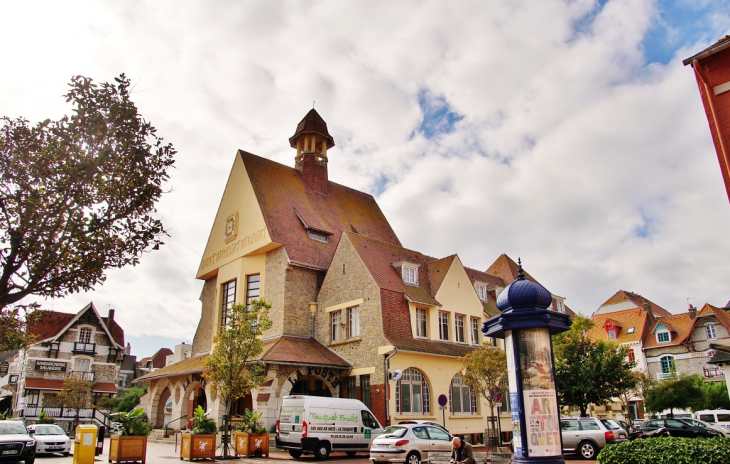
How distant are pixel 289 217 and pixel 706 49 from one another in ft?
72.3

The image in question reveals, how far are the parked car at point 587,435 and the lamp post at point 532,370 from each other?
10.5 m

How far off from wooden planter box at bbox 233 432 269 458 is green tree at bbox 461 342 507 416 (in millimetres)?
8767

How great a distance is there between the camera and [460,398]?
26.9 meters

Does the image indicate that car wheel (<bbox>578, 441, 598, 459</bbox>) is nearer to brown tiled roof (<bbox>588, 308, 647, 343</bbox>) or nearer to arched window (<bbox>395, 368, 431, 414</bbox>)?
arched window (<bbox>395, 368, 431, 414</bbox>)

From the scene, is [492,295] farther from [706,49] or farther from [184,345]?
[184,345]

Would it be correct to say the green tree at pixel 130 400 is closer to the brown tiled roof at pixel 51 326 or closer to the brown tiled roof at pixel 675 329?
the brown tiled roof at pixel 51 326

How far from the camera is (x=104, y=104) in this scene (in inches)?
404

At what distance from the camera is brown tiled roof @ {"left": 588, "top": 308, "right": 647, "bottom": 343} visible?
161 feet

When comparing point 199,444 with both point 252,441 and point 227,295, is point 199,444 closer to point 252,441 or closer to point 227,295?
point 252,441

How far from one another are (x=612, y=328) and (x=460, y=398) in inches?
1173

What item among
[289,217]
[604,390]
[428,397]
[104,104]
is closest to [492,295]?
[604,390]

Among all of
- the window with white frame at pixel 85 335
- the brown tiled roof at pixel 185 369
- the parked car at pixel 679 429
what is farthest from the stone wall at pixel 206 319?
the parked car at pixel 679 429

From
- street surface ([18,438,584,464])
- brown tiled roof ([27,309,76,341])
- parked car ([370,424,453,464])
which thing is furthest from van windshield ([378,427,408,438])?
brown tiled roof ([27,309,76,341])

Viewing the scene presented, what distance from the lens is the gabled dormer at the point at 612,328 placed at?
50.4 m
